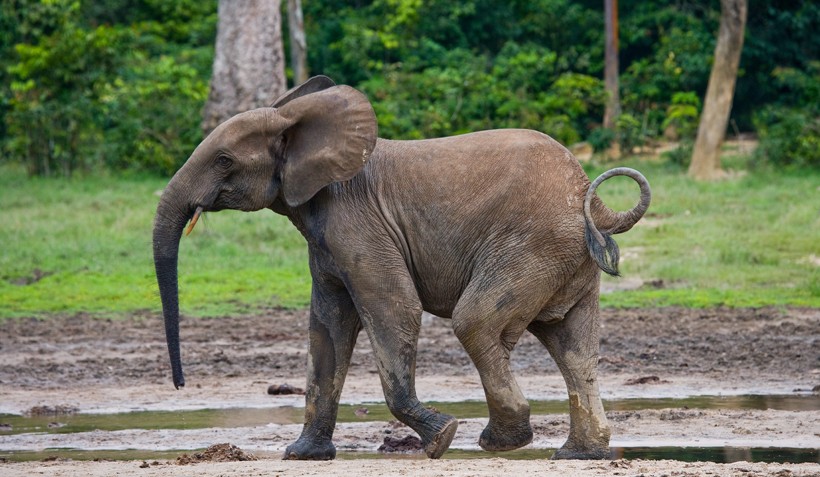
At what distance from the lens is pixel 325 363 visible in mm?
7926

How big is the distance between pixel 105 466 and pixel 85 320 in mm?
6187

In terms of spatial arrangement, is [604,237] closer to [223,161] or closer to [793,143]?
[223,161]

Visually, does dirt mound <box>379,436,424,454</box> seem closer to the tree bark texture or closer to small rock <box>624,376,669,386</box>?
small rock <box>624,376,669,386</box>

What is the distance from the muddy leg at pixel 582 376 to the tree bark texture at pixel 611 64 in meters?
15.2

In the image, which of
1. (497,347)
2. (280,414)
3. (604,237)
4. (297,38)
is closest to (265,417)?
(280,414)

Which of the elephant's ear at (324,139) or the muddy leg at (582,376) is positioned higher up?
the elephant's ear at (324,139)

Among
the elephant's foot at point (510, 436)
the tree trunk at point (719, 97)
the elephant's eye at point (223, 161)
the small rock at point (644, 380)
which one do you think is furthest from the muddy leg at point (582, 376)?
the tree trunk at point (719, 97)

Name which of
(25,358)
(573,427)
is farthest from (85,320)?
(573,427)

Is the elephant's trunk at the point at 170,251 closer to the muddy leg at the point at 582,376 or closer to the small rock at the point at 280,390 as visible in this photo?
the muddy leg at the point at 582,376

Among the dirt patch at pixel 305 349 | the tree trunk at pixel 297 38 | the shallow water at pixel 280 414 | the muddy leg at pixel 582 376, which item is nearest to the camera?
the muddy leg at pixel 582 376

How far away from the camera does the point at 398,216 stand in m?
7.56

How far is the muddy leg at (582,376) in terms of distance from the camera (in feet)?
24.5

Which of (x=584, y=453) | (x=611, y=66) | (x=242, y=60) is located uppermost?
(x=242, y=60)

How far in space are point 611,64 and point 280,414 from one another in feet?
47.2
